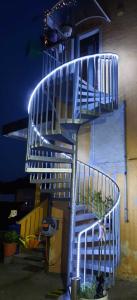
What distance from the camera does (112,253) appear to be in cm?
480

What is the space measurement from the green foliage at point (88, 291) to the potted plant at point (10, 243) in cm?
357

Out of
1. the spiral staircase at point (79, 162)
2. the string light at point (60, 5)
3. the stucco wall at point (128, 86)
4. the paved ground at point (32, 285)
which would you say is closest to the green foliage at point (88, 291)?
the spiral staircase at point (79, 162)

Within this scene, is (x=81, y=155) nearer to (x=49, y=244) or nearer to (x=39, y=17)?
(x=49, y=244)

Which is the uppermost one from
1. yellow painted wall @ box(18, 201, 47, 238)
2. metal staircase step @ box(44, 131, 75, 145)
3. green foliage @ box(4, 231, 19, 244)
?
metal staircase step @ box(44, 131, 75, 145)

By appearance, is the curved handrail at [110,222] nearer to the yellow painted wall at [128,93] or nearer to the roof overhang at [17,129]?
the yellow painted wall at [128,93]

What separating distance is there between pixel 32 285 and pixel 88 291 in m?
1.80

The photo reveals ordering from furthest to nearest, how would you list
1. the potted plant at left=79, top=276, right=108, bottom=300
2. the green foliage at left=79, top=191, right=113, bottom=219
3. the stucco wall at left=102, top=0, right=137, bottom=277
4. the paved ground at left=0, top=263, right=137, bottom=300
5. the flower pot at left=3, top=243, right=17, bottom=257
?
the flower pot at left=3, top=243, right=17, bottom=257 → the stucco wall at left=102, top=0, right=137, bottom=277 → the green foliage at left=79, top=191, right=113, bottom=219 → the paved ground at left=0, top=263, right=137, bottom=300 → the potted plant at left=79, top=276, right=108, bottom=300

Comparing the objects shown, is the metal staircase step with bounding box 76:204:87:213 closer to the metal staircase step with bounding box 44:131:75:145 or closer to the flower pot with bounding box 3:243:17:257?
the metal staircase step with bounding box 44:131:75:145

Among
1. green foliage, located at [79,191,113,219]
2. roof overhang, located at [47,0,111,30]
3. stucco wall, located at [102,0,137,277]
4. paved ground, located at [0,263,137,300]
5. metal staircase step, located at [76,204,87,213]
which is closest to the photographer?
paved ground, located at [0,263,137,300]

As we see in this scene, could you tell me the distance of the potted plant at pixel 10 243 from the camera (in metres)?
6.82

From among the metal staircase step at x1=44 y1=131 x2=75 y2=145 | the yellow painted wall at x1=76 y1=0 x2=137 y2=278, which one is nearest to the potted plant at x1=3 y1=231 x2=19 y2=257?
the yellow painted wall at x1=76 y1=0 x2=137 y2=278

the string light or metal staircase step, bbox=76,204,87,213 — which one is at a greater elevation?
the string light

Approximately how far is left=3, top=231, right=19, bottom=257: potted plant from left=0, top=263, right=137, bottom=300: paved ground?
52 centimetres

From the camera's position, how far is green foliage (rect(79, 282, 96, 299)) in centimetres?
358
